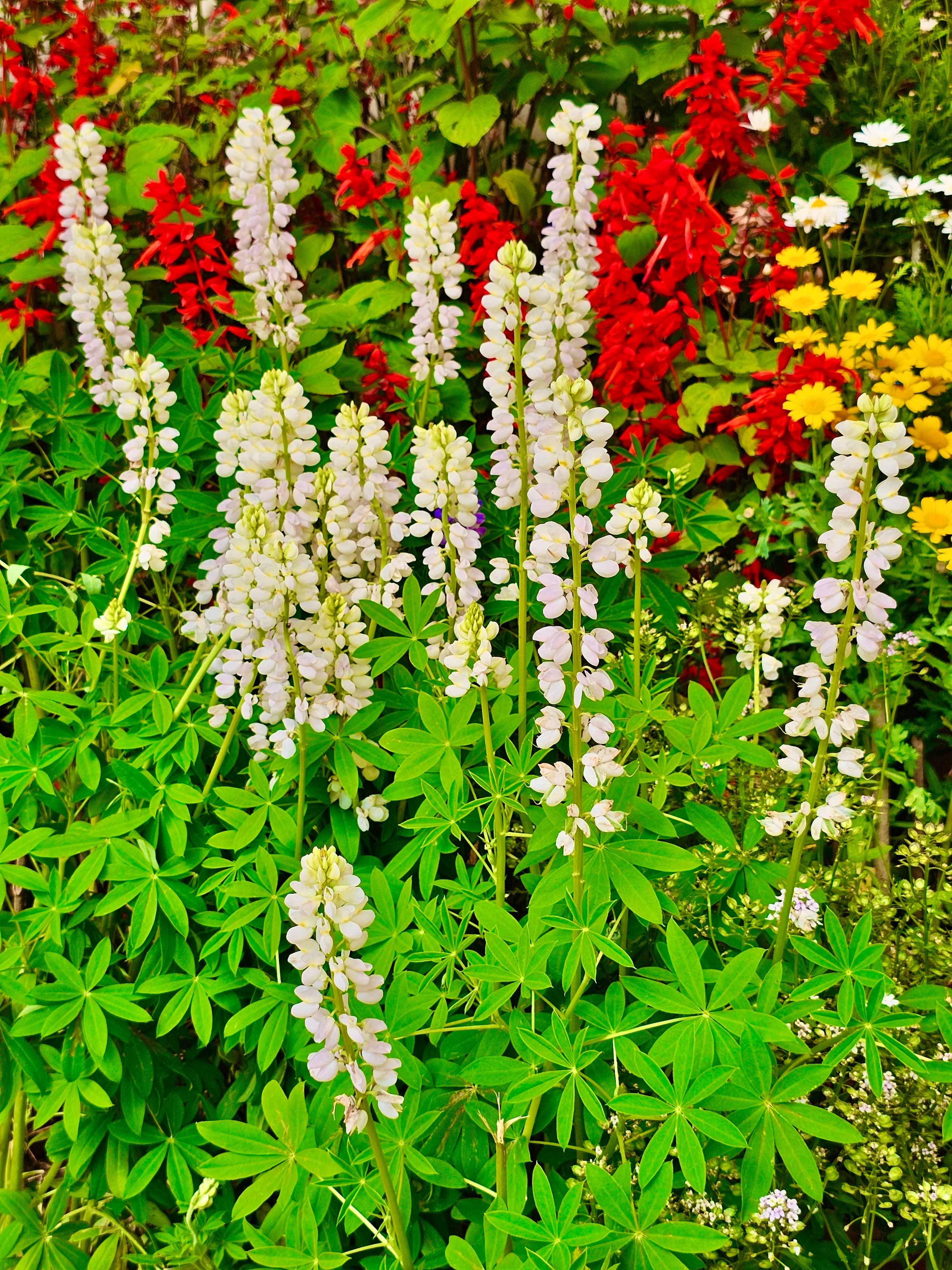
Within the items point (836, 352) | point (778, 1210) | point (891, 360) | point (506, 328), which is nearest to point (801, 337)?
point (836, 352)

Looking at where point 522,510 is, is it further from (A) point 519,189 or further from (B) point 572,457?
(A) point 519,189

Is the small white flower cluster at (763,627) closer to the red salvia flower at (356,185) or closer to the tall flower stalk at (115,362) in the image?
the tall flower stalk at (115,362)

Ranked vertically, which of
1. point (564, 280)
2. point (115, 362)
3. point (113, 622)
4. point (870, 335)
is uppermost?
point (564, 280)

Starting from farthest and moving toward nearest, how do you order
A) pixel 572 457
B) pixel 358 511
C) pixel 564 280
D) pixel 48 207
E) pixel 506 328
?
pixel 48 207 < pixel 358 511 < pixel 564 280 < pixel 506 328 < pixel 572 457

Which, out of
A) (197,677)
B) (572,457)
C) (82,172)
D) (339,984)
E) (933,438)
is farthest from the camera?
(933,438)

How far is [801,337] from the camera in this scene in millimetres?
Answer: 2602

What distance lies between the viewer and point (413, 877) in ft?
6.53

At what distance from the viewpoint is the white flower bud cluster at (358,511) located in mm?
1756

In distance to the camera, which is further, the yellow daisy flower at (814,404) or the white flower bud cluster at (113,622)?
the yellow daisy flower at (814,404)

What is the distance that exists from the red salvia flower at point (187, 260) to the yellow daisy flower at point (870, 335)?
1561 millimetres

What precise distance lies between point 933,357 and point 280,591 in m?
1.88

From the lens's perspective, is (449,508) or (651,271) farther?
(651,271)

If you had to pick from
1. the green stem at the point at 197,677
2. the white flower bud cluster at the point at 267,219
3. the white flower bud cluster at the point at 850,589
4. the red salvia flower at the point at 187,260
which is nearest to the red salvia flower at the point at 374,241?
the red salvia flower at the point at 187,260

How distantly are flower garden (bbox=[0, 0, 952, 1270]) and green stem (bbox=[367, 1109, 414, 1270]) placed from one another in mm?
12
